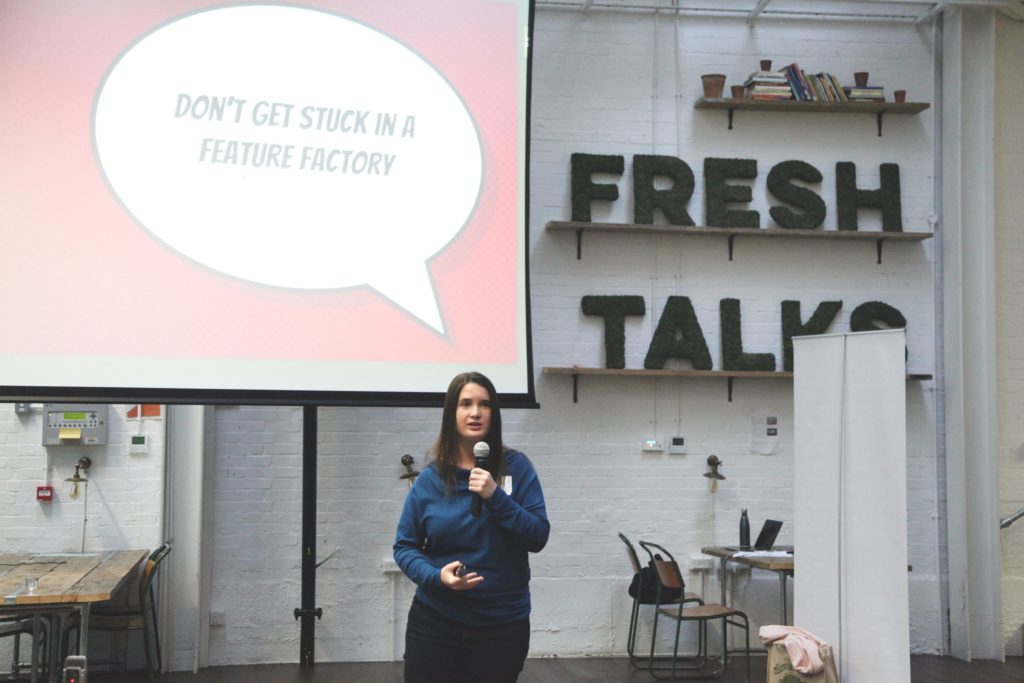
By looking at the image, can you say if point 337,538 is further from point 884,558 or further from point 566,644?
point 884,558

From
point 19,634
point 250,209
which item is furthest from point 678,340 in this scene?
point 19,634

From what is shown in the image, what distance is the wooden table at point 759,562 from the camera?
214 inches

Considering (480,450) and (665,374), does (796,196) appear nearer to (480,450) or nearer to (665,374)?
(665,374)

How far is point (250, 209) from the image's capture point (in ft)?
16.3

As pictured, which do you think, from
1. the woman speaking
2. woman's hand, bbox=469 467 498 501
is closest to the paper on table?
the woman speaking

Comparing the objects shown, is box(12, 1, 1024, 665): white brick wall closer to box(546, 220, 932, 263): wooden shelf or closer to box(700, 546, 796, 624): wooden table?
box(546, 220, 932, 263): wooden shelf

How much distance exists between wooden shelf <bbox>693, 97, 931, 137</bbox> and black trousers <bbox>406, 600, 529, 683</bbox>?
4.65 meters

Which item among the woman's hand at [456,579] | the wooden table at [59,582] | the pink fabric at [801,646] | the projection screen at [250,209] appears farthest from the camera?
the projection screen at [250,209]

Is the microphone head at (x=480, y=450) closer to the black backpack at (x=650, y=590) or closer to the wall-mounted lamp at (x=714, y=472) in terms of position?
the black backpack at (x=650, y=590)

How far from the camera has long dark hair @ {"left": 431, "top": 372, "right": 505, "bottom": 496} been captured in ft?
8.35

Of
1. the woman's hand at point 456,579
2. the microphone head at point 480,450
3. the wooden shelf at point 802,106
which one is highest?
the wooden shelf at point 802,106

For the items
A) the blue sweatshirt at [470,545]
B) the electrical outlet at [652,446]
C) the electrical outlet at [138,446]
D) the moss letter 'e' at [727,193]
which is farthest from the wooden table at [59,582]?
the moss letter 'e' at [727,193]

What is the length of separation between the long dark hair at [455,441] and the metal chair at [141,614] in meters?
3.02

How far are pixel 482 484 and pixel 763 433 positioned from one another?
434 centimetres
